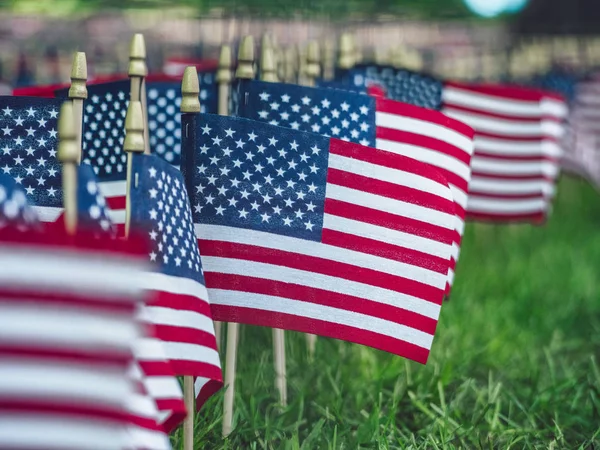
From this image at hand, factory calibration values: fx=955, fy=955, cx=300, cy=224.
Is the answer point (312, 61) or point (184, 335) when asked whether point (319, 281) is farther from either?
point (312, 61)

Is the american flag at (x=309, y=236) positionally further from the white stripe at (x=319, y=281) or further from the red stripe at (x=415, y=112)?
the red stripe at (x=415, y=112)

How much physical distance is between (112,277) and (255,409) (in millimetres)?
2397

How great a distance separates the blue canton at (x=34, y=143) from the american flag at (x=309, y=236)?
22.0 inches

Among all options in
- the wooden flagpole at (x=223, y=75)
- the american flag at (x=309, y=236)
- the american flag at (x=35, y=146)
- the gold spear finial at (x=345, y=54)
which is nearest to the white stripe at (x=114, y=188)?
the american flag at (x=309, y=236)

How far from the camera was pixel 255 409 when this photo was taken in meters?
4.78

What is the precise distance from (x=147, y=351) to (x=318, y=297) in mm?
1171

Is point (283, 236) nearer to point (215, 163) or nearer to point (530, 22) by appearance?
point (215, 163)

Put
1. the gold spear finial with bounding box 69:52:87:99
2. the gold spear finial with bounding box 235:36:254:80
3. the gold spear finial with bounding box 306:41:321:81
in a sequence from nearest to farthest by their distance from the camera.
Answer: the gold spear finial with bounding box 69:52:87:99, the gold spear finial with bounding box 235:36:254:80, the gold spear finial with bounding box 306:41:321:81

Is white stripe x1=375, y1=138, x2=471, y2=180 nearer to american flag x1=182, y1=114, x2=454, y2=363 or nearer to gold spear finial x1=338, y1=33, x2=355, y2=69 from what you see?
american flag x1=182, y1=114, x2=454, y2=363

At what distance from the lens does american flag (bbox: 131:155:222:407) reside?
324 centimetres

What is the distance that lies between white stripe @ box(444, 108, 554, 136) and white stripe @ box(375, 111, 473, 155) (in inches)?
75.0

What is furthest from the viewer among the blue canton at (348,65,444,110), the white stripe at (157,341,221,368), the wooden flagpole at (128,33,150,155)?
the blue canton at (348,65,444,110)

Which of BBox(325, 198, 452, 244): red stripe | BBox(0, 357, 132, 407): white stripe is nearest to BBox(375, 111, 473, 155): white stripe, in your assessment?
BBox(325, 198, 452, 244): red stripe

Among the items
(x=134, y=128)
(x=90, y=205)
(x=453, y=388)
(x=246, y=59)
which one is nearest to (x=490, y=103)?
(x=453, y=388)
